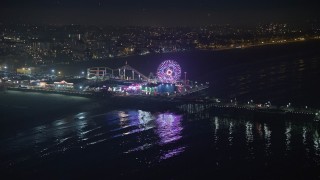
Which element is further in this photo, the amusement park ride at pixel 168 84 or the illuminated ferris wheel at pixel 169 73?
the illuminated ferris wheel at pixel 169 73

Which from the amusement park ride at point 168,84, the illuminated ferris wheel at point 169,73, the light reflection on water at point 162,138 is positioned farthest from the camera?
the illuminated ferris wheel at point 169,73

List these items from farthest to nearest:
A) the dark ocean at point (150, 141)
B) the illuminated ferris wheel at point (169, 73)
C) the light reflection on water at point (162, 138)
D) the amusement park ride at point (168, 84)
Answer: the illuminated ferris wheel at point (169, 73) → the amusement park ride at point (168, 84) → the light reflection on water at point (162, 138) → the dark ocean at point (150, 141)

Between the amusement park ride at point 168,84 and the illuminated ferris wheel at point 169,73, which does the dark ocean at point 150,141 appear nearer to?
the amusement park ride at point 168,84

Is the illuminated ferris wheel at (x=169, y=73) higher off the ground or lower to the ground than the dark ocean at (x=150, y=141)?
higher

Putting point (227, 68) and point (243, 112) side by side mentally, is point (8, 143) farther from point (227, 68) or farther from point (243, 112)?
point (227, 68)

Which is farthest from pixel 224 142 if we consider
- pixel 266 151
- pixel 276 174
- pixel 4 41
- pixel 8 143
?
pixel 4 41

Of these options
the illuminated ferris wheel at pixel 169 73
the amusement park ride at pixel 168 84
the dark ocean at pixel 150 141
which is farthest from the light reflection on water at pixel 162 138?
the illuminated ferris wheel at pixel 169 73

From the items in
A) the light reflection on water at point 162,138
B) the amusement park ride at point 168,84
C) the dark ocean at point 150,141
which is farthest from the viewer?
the amusement park ride at point 168,84
